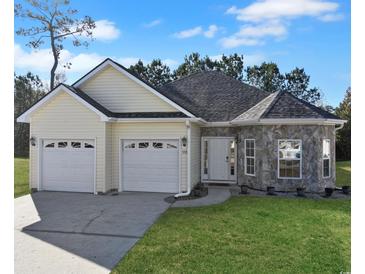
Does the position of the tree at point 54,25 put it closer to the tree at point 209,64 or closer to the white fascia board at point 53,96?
the white fascia board at point 53,96

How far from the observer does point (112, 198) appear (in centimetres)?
1067

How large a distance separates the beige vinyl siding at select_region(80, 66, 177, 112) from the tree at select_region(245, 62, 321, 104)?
31.8 meters

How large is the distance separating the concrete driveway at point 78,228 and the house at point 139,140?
1.01m

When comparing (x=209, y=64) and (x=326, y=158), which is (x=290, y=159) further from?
(x=209, y=64)

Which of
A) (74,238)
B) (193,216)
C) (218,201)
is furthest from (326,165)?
(74,238)

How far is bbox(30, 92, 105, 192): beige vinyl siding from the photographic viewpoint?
1143 centimetres

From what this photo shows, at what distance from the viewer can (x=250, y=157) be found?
42.0 feet

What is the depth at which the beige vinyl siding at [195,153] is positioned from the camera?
40.6 feet

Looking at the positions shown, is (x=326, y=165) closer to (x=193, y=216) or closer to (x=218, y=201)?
(x=218, y=201)

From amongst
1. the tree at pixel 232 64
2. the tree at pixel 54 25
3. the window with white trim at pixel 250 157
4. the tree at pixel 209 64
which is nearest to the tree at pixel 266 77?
the tree at pixel 232 64

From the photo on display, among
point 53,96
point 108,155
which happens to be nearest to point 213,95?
point 108,155

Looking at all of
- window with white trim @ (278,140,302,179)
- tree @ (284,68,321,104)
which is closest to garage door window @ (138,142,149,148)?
window with white trim @ (278,140,302,179)

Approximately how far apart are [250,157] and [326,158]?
3227 millimetres
